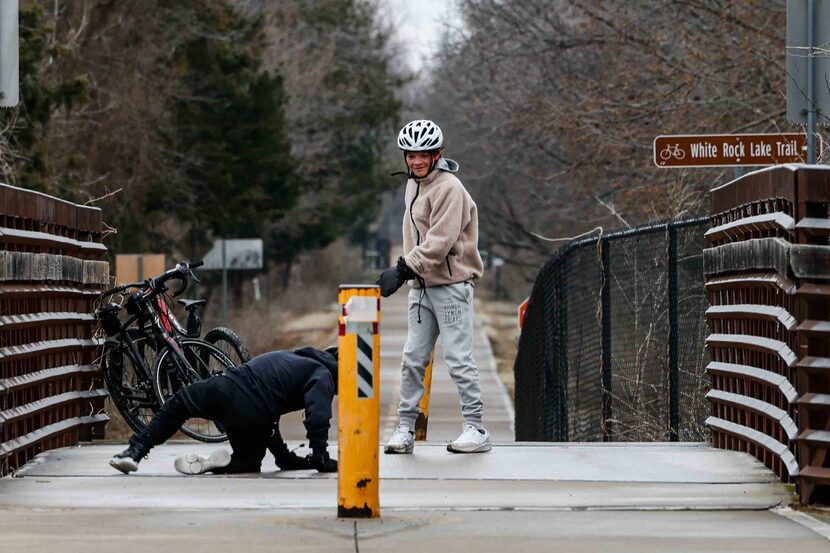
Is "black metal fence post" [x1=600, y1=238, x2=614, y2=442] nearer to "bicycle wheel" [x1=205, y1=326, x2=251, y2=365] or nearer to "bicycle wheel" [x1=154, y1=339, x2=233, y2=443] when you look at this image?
"bicycle wheel" [x1=205, y1=326, x2=251, y2=365]

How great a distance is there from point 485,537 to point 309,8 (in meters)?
51.1

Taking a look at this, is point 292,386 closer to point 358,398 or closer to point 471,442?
point 471,442

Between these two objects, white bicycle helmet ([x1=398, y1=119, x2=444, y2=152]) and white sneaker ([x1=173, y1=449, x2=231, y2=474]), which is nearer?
white sneaker ([x1=173, y1=449, x2=231, y2=474])

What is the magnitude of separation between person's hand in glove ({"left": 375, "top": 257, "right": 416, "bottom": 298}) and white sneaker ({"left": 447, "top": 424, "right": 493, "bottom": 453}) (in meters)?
1.03

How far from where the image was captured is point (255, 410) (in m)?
9.84

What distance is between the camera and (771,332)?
9.62 metres

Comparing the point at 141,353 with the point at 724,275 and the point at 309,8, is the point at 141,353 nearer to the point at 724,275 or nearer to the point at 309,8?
the point at 724,275

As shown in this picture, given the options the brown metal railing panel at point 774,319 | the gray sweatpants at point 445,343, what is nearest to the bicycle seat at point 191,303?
the gray sweatpants at point 445,343

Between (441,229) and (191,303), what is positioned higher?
(441,229)

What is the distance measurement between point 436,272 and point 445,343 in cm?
45

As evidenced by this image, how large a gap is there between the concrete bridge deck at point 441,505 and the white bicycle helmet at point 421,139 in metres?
1.83

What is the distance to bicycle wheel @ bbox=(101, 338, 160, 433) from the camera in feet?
39.9

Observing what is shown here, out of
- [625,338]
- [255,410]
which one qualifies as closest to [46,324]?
[255,410]

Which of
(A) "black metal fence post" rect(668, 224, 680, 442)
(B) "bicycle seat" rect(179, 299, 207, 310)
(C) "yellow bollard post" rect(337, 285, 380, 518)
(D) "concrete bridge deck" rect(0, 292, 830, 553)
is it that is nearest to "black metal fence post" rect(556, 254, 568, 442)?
(A) "black metal fence post" rect(668, 224, 680, 442)
